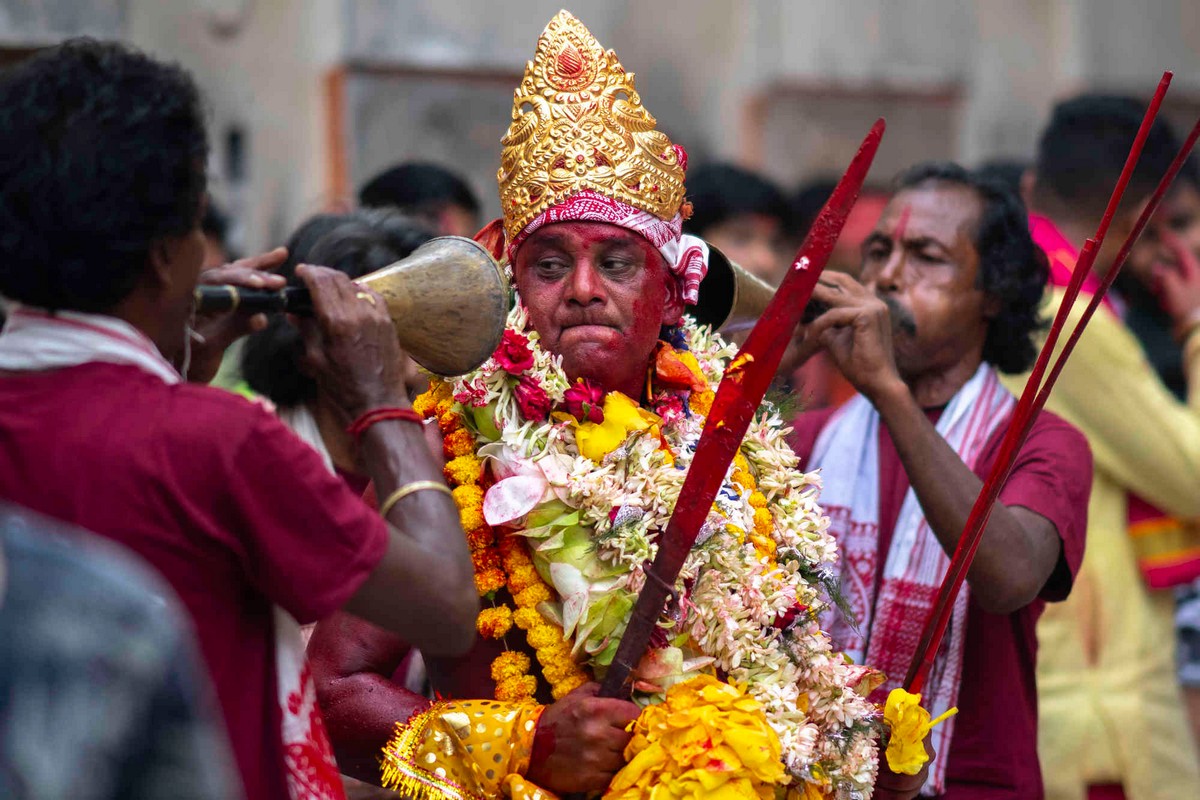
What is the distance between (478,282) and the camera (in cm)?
274

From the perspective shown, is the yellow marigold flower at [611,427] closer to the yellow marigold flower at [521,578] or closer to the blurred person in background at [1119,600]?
the yellow marigold flower at [521,578]

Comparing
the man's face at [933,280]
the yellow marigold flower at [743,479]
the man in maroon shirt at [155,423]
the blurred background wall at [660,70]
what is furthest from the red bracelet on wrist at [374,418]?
the blurred background wall at [660,70]

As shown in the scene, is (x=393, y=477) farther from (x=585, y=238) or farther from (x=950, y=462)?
(x=950, y=462)

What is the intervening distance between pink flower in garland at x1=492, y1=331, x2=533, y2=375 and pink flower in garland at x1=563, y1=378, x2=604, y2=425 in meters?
0.11

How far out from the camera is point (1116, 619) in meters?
4.55

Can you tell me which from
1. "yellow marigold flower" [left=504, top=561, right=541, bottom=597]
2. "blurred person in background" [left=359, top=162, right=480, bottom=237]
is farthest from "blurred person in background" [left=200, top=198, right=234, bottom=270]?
"yellow marigold flower" [left=504, top=561, right=541, bottom=597]

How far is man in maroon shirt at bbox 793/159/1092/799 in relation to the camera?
3.42 metres

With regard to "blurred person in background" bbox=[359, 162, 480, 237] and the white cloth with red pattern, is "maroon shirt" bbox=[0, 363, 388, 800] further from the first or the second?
"blurred person in background" bbox=[359, 162, 480, 237]

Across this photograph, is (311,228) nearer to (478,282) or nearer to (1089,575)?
(478,282)

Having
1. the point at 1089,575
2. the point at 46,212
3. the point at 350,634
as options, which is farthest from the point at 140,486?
the point at 1089,575

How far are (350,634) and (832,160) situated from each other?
6.43 metres

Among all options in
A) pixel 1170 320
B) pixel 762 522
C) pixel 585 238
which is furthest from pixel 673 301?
pixel 1170 320

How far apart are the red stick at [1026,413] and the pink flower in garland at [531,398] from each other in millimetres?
894

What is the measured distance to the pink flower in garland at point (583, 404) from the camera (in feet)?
10.1
